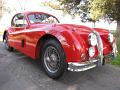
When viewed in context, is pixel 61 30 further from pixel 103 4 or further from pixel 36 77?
pixel 103 4

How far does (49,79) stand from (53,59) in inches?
17.9

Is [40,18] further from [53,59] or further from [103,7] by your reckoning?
[103,7]

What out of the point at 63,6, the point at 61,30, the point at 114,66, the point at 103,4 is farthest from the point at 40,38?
the point at 63,6

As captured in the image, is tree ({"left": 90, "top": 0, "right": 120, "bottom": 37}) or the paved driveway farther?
tree ({"left": 90, "top": 0, "right": 120, "bottom": 37})

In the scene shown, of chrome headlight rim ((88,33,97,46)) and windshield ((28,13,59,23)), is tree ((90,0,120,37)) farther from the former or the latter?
chrome headlight rim ((88,33,97,46))

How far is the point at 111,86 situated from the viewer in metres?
4.10

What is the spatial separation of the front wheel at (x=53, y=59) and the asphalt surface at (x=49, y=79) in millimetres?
181

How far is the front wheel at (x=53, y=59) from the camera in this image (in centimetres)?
407

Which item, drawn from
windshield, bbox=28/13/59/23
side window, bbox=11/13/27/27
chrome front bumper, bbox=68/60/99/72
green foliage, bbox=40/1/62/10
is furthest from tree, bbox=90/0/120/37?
chrome front bumper, bbox=68/60/99/72

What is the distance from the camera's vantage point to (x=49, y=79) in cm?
441

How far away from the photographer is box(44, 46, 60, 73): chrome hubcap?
4.31 m

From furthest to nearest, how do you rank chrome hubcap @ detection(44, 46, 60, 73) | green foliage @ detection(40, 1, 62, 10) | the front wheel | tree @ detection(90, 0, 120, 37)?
green foliage @ detection(40, 1, 62, 10), tree @ detection(90, 0, 120, 37), chrome hubcap @ detection(44, 46, 60, 73), the front wheel

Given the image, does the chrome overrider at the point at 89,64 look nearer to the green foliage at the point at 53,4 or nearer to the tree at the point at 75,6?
the tree at the point at 75,6

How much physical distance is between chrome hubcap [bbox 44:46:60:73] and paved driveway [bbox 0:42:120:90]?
0.25 m
